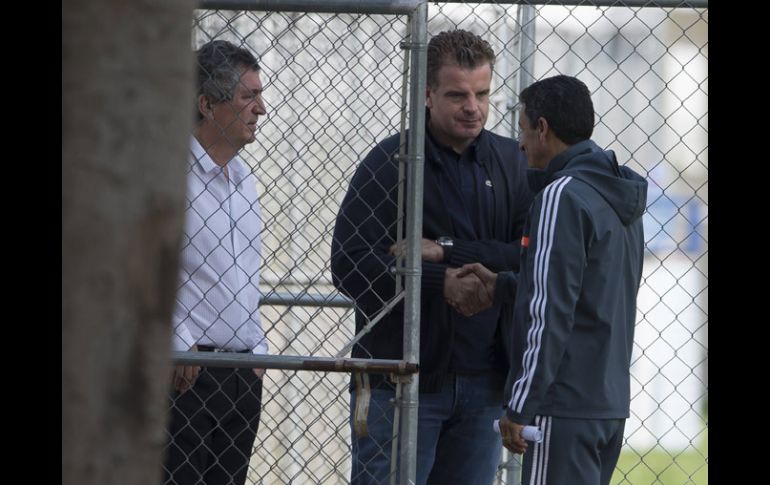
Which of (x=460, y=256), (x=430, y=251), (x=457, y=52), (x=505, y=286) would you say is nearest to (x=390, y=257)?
(x=430, y=251)

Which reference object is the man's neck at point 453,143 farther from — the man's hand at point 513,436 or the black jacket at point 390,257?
the man's hand at point 513,436

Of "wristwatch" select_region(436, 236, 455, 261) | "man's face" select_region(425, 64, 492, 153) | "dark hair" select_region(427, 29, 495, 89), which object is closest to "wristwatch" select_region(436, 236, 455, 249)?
"wristwatch" select_region(436, 236, 455, 261)

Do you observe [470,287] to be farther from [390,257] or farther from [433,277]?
[390,257]

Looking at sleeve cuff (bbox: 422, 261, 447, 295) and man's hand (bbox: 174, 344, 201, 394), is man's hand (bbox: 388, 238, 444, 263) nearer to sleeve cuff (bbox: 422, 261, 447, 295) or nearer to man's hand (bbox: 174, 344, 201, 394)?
sleeve cuff (bbox: 422, 261, 447, 295)

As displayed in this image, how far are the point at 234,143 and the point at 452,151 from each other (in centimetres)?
83

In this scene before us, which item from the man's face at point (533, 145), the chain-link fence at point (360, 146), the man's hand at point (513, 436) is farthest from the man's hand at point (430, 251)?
the man's hand at point (513, 436)

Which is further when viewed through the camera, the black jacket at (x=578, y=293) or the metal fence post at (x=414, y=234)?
the metal fence post at (x=414, y=234)

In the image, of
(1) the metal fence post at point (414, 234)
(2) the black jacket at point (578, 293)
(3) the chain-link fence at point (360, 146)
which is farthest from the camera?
(3) the chain-link fence at point (360, 146)

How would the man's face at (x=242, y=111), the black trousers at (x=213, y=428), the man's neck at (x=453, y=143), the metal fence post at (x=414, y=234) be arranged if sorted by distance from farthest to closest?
the man's neck at (x=453, y=143)
the man's face at (x=242, y=111)
the black trousers at (x=213, y=428)
the metal fence post at (x=414, y=234)

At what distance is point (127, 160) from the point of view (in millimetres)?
1604

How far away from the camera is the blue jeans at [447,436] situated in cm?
438

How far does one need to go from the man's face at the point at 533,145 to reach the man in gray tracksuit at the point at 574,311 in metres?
0.06
